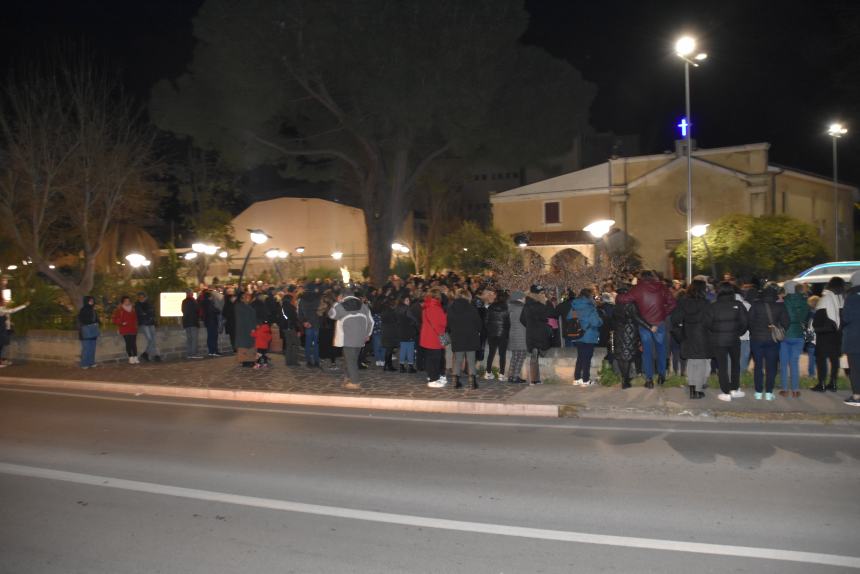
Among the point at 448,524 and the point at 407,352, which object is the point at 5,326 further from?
the point at 448,524

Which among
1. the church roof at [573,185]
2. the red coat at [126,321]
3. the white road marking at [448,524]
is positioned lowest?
the white road marking at [448,524]

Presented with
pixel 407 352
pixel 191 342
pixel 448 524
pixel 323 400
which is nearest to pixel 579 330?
pixel 407 352

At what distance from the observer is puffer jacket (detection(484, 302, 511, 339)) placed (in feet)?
39.9

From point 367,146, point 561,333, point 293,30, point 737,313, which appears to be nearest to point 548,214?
point 367,146

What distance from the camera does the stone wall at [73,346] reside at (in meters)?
16.6

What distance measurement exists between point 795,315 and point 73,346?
1552 centimetres

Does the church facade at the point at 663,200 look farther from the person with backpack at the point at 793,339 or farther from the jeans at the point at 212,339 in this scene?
the person with backpack at the point at 793,339

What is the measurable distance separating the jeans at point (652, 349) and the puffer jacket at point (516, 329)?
6.54 ft

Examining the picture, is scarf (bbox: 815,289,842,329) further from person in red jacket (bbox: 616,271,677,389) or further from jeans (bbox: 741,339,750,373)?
person in red jacket (bbox: 616,271,677,389)

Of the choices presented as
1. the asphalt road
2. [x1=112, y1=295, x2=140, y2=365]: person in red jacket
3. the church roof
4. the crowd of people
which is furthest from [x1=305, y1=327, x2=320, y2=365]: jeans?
the church roof

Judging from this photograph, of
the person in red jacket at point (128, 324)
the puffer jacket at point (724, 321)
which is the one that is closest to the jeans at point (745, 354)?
the puffer jacket at point (724, 321)

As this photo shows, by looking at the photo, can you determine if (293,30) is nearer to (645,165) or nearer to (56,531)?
(56,531)

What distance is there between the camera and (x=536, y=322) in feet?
37.9

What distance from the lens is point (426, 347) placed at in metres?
12.0
